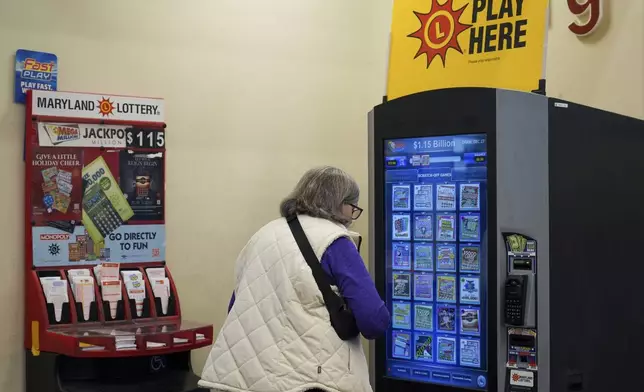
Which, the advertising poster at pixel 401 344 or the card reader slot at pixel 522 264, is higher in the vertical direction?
the card reader slot at pixel 522 264

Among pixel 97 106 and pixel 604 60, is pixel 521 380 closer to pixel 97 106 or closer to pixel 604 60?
pixel 604 60

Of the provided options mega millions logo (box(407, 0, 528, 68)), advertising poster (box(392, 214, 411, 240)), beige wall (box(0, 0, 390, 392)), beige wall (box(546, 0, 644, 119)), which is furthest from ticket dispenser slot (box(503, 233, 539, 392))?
beige wall (box(0, 0, 390, 392))

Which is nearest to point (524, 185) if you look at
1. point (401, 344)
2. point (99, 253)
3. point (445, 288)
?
point (445, 288)

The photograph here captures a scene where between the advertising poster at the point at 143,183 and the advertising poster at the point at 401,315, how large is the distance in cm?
152

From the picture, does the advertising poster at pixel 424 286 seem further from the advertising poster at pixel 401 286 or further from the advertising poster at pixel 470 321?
the advertising poster at pixel 470 321

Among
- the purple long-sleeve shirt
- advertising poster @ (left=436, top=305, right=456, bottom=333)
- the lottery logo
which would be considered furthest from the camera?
the lottery logo

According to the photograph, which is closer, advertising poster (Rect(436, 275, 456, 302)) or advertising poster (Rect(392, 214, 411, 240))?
advertising poster (Rect(436, 275, 456, 302))

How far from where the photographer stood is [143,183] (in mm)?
4441

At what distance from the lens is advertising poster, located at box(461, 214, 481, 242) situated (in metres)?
3.41

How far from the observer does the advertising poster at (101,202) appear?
4246 mm

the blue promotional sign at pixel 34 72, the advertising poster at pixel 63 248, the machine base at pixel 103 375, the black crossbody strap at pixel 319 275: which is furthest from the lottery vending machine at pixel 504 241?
the blue promotional sign at pixel 34 72

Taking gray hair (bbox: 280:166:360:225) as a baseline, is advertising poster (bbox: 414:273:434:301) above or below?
below

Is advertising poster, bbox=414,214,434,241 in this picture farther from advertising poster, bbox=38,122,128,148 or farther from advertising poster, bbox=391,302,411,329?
advertising poster, bbox=38,122,128,148

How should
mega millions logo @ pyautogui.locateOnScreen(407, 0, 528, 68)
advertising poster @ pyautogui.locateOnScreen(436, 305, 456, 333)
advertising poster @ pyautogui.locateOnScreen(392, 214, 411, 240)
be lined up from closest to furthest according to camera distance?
advertising poster @ pyautogui.locateOnScreen(436, 305, 456, 333)
advertising poster @ pyautogui.locateOnScreen(392, 214, 411, 240)
mega millions logo @ pyautogui.locateOnScreen(407, 0, 528, 68)
